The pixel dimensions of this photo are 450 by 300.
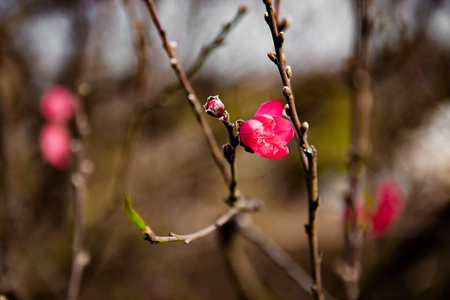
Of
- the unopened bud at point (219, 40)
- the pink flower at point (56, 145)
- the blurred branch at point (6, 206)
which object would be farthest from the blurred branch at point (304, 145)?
the pink flower at point (56, 145)

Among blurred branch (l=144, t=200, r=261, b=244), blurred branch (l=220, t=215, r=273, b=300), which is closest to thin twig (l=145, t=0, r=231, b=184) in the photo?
blurred branch (l=144, t=200, r=261, b=244)

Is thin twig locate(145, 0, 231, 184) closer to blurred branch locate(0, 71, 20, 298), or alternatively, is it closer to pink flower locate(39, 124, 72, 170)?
blurred branch locate(0, 71, 20, 298)

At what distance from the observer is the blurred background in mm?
1680

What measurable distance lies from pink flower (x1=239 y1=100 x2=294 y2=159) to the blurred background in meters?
0.58

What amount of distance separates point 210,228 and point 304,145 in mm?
209

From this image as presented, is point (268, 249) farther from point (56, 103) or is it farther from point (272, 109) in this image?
point (56, 103)

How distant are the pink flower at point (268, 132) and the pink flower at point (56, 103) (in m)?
2.01

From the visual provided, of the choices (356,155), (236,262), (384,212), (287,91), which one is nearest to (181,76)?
(287,91)

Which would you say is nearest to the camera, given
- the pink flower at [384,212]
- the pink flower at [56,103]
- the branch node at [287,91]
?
the branch node at [287,91]

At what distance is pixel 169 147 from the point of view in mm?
3205

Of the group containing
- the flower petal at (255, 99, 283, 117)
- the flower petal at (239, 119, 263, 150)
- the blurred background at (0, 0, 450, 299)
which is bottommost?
the blurred background at (0, 0, 450, 299)

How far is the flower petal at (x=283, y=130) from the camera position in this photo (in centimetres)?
63

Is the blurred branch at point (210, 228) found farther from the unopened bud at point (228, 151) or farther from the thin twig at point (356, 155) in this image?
the thin twig at point (356, 155)

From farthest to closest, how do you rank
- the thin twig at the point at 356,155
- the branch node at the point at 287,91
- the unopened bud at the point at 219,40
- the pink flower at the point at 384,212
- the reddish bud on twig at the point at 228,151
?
the pink flower at the point at 384,212 < the thin twig at the point at 356,155 < the unopened bud at the point at 219,40 < the reddish bud on twig at the point at 228,151 < the branch node at the point at 287,91
